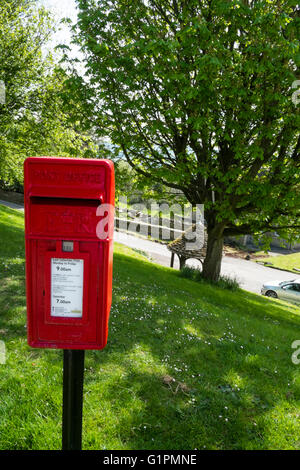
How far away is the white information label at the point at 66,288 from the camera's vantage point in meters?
1.98

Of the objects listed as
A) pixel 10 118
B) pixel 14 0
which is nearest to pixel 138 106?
pixel 10 118

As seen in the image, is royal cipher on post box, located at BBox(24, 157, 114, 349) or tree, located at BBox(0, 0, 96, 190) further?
tree, located at BBox(0, 0, 96, 190)

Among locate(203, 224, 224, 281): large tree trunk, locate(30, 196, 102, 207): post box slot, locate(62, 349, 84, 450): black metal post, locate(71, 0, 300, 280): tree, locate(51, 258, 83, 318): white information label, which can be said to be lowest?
locate(203, 224, 224, 281): large tree trunk

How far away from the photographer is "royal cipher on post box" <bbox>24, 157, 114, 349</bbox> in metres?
1.90

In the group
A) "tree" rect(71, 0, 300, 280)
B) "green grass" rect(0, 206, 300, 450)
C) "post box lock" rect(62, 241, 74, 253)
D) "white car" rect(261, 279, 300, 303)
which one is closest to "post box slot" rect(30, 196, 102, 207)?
"post box lock" rect(62, 241, 74, 253)

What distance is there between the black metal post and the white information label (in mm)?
301

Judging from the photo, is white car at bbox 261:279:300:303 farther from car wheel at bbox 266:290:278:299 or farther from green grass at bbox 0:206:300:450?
green grass at bbox 0:206:300:450

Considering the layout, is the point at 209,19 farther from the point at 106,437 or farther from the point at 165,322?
the point at 106,437

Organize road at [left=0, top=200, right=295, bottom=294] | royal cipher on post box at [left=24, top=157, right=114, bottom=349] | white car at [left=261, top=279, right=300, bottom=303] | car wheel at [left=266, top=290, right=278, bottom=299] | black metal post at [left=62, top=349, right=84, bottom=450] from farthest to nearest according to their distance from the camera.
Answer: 1. road at [left=0, top=200, right=295, bottom=294]
2. car wheel at [left=266, top=290, right=278, bottom=299]
3. white car at [left=261, top=279, right=300, bottom=303]
4. black metal post at [left=62, top=349, right=84, bottom=450]
5. royal cipher on post box at [left=24, top=157, right=114, bottom=349]

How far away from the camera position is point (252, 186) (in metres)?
9.16

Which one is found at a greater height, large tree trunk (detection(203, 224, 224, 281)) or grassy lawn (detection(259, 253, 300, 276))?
large tree trunk (detection(203, 224, 224, 281))

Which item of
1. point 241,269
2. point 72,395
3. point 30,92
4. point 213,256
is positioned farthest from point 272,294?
point 72,395

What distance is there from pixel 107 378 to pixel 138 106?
804 cm
